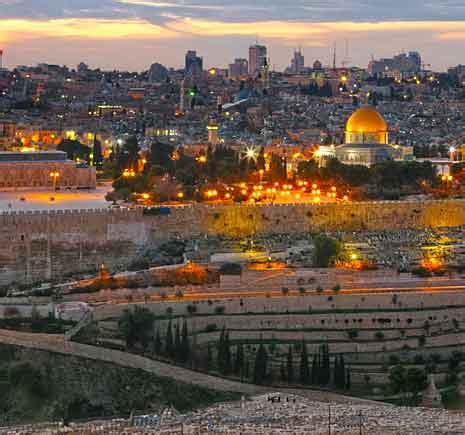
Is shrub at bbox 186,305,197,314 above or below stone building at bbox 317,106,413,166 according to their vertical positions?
below

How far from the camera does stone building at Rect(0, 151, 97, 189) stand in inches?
1422

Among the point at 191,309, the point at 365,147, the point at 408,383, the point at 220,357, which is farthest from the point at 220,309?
the point at 365,147

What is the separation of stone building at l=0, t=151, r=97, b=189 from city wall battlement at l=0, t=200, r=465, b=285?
7.87 m

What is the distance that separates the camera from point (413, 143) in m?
52.5

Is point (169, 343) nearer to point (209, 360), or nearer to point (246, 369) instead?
point (209, 360)

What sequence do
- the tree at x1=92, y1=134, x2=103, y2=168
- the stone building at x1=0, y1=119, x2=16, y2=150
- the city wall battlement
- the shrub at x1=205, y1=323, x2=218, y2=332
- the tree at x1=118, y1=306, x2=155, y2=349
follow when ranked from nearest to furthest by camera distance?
the tree at x1=118, y1=306, x2=155, y2=349 < the shrub at x1=205, y1=323, x2=218, y2=332 < the city wall battlement < the tree at x1=92, y1=134, x2=103, y2=168 < the stone building at x1=0, y1=119, x2=16, y2=150

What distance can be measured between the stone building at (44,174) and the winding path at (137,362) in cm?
1494

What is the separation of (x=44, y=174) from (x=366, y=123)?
10.5 m

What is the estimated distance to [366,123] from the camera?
42.8 m

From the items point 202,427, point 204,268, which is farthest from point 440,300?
point 202,427

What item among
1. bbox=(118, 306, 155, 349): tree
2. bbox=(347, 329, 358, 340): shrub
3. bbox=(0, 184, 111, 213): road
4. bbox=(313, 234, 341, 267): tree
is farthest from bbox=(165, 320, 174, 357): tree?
bbox=(0, 184, 111, 213): road

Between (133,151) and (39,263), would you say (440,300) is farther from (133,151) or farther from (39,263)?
(133,151)

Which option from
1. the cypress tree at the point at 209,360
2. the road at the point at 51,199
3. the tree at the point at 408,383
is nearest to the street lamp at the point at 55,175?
→ the road at the point at 51,199

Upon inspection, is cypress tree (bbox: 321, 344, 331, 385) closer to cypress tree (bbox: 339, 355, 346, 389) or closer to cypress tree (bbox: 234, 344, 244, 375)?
cypress tree (bbox: 339, 355, 346, 389)
